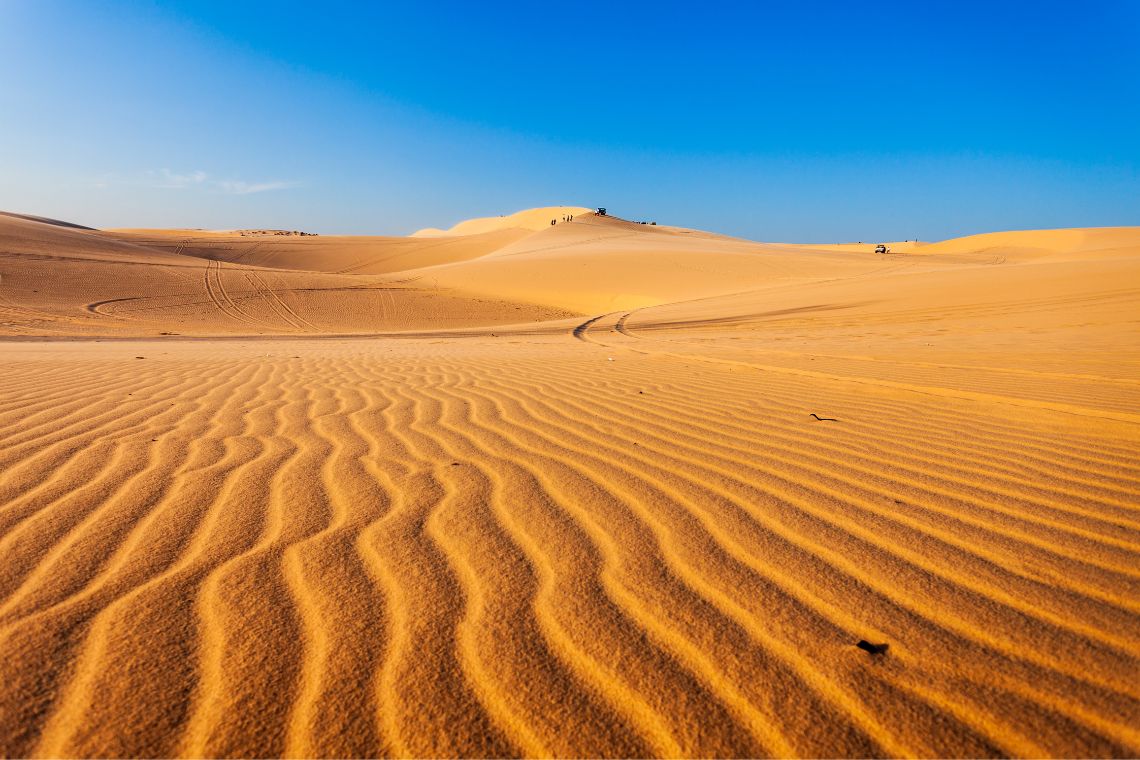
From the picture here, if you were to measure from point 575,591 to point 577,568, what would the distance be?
149 mm

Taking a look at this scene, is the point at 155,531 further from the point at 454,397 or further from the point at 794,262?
the point at 794,262

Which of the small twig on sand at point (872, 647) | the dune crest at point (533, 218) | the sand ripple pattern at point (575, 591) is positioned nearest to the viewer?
the sand ripple pattern at point (575, 591)

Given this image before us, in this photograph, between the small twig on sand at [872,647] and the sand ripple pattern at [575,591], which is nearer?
the sand ripple pattern at [575,591]

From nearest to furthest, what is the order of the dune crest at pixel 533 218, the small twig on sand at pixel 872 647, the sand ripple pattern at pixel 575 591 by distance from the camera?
the sand ripple pattern at pixel 575 591
the small twig on sand at pixel 872 647
the dune crest at pixel 533 218

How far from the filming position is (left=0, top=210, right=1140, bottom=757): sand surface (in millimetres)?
1375

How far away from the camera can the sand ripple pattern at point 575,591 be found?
4.47 ft

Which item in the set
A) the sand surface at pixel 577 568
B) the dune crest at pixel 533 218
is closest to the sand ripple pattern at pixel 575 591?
the sand surface at pixel 577 568

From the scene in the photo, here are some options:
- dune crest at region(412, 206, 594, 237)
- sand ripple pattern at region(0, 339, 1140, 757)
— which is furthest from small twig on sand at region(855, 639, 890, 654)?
dune crest at region(412, 206, 594, 237)

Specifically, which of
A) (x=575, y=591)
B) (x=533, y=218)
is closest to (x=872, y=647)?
(x=575, y=591)

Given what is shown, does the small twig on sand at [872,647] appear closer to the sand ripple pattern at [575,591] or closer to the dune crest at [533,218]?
the sand ripple pattern at [575,591]

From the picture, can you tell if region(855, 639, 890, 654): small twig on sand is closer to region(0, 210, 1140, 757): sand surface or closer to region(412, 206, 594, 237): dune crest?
region(0, 210, 1140, 757): sand surface

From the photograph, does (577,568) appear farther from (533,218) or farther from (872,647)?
(533,218)

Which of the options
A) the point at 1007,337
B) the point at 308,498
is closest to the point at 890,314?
the point at 1007,337

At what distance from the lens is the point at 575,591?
74.4 inches
